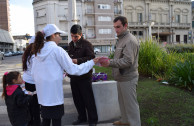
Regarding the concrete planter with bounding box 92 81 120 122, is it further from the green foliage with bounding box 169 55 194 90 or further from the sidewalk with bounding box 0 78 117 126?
the green foliage with bounding box 169 55 194 90

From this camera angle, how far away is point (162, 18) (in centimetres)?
5672

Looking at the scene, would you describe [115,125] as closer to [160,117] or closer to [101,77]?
[160,117]

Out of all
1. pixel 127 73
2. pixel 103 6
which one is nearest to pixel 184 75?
pixel 127 73

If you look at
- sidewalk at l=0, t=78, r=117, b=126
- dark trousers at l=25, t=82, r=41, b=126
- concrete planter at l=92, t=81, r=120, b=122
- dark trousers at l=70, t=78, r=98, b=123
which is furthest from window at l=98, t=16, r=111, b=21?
dark trousers at l=25, t=82, r=41, b=126

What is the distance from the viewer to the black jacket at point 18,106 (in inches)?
122

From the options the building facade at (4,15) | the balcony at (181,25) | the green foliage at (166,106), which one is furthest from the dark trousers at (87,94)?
the building facade at (4,15)

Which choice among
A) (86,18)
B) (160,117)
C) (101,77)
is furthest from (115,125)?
(86,18)

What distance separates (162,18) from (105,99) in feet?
189

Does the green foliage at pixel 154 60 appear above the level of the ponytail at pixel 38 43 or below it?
below

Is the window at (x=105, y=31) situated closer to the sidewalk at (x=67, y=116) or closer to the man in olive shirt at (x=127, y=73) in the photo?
the sidewalk at (x=67, y=116)

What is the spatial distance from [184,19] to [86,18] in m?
32.2

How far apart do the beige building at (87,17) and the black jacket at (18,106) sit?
4495 centimetres

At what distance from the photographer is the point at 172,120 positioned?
3992 mm

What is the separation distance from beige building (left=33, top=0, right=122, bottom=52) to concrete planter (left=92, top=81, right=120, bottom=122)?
1718 inches
